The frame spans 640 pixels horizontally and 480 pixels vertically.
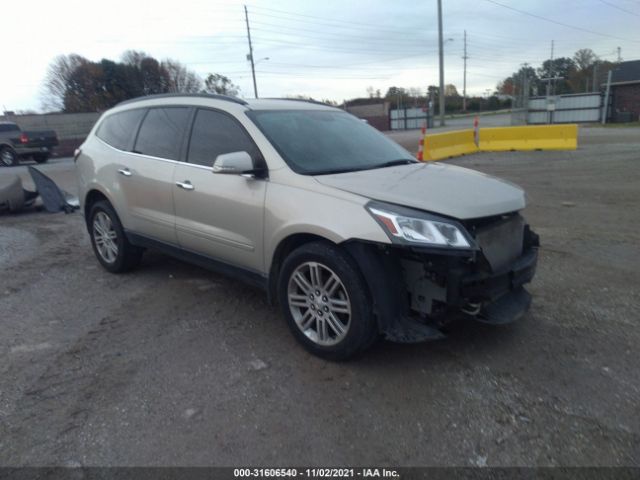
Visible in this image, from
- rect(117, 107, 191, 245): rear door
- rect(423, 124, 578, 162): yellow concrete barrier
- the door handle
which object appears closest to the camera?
the door handle

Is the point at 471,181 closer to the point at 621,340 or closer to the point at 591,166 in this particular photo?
the point at 621,340

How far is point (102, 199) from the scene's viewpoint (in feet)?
18.1

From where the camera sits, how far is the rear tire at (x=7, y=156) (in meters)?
22.2

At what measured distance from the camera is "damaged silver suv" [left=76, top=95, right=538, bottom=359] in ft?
10.0

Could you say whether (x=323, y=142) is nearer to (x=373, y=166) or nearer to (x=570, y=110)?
(x=373, y=166)

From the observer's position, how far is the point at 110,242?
5.45m

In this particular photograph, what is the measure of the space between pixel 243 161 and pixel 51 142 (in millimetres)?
23595

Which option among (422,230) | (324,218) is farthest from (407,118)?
(422,230)

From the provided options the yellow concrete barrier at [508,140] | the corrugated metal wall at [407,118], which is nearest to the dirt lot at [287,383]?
the yellow concrete barrier at [508,140]

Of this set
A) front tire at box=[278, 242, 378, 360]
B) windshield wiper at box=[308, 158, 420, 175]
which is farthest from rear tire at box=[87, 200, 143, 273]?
windshield wiper at box=[308, 158, 420, 175]

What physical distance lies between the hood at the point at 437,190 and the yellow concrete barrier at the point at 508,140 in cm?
1152

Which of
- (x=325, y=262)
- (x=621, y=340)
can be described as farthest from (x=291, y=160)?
(x=621, y=340)

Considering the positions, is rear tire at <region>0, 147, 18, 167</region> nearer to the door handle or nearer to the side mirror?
the door handle

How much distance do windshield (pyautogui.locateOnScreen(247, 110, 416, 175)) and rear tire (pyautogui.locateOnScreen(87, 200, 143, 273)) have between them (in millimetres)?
2200
